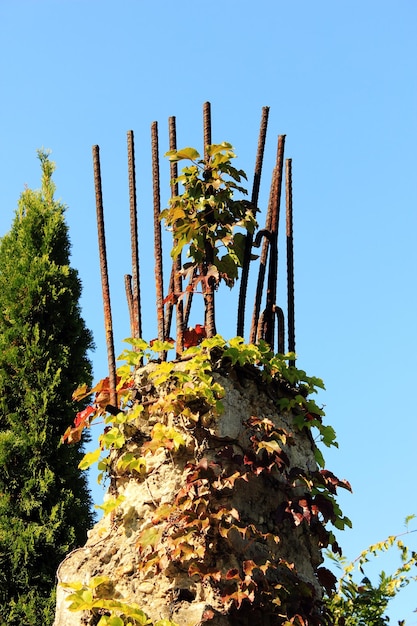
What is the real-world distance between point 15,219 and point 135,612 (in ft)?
16.1

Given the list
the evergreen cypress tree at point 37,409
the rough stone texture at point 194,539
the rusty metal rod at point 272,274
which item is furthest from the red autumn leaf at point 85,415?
the evergreen cypress tree at point 37,409

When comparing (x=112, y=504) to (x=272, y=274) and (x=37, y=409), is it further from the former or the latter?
(x=37, y=409)

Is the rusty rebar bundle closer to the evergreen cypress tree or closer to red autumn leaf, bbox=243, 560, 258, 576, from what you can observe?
red autumn leaf, bbox=243, 560, 258, 576

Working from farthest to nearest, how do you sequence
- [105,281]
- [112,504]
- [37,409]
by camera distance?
[37,409]
[105,281]
[112,504]

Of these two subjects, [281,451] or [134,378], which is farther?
[134,378]

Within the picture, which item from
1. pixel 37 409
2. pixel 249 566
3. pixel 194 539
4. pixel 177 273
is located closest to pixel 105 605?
pixel 194 539

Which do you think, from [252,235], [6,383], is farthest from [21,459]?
[252,235]

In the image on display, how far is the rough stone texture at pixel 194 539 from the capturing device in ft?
12.5

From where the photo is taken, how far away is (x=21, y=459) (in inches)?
261

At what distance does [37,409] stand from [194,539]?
126 inches

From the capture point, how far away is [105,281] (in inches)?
193

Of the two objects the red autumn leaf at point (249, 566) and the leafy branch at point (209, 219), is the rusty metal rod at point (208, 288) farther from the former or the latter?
the red autumn leaf at point (249, 566)

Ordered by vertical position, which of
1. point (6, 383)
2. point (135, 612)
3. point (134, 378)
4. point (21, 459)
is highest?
point (6, 383)

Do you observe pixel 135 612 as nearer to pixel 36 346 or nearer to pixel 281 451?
pixel 281 451
